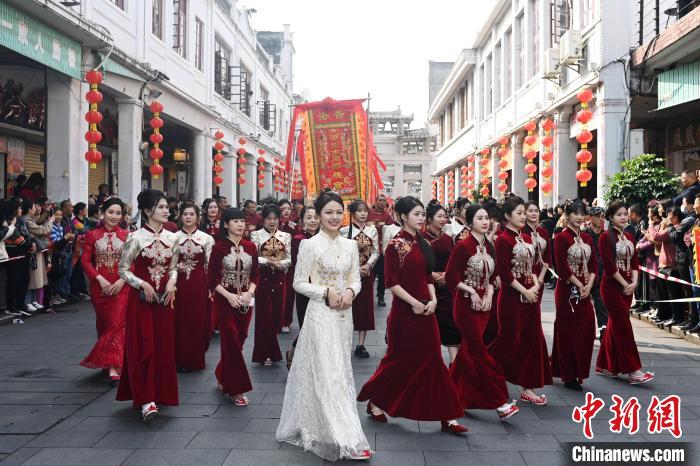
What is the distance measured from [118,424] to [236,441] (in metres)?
1.08

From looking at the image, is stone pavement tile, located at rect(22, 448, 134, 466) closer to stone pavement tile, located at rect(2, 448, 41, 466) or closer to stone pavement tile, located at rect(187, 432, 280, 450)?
stone pavement tile, located at rect(2, 448, 41, 466)

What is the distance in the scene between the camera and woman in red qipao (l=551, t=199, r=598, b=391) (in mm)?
6027

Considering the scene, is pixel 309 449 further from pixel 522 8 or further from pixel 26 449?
pixel 522 8

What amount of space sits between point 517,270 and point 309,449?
2394 mm

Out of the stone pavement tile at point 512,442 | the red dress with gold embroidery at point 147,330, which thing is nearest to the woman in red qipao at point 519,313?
the stone pavement tile at point 512,442

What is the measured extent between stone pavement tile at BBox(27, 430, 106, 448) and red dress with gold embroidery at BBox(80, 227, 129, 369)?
1.60 meters

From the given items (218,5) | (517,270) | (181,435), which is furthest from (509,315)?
(218,5)

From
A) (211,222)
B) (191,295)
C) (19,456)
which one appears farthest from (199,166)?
(19,456)

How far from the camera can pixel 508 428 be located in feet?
16.3

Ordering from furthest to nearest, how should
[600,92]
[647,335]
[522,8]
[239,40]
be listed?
1. [239,40]
2. [522,8]
3. [600,92]
4. [647,335]

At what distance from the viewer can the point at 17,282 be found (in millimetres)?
9992

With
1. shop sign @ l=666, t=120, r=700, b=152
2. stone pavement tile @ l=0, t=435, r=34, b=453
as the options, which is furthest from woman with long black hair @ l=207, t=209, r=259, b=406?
shop sign @ l=666, t=120, r=700, b=152

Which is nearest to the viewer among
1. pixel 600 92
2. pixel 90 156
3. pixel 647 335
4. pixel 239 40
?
pixel 647 335

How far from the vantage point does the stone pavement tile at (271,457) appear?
14.0 feet
